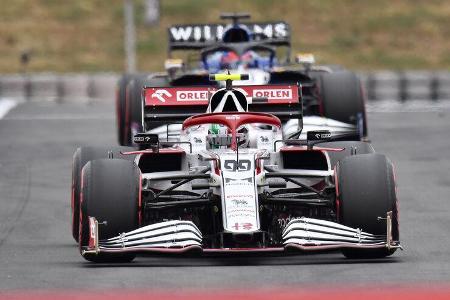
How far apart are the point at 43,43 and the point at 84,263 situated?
50.6m

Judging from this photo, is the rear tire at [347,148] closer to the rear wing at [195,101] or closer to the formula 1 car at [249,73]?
the rear wing at [195,101]

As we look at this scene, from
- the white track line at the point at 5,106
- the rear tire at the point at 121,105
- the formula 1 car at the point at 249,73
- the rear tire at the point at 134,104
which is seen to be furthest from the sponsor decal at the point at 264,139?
the white track line at the point at 5,106

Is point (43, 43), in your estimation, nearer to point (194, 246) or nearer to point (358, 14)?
point (358, 14)

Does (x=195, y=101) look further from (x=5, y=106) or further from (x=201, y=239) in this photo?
(x=5, y=106)

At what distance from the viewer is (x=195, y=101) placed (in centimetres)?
1686

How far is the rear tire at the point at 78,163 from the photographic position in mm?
14637

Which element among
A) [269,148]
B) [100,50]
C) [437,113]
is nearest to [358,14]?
[100,50]

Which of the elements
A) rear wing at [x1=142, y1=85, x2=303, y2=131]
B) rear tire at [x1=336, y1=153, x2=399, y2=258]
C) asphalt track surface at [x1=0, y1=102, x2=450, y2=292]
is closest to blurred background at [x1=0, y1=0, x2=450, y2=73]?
asphalt track surface at [x1=0, y1=102, x2=450, y2=292]

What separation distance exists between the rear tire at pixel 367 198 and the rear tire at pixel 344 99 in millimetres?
9738

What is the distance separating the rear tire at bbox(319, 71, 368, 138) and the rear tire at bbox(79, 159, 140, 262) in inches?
402

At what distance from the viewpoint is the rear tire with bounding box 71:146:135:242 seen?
1464 cm

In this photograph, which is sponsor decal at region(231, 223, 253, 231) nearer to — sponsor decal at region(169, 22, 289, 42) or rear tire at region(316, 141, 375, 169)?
rear tire at region(316, 141, 375, 169)

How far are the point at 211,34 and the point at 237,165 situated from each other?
42.5ft

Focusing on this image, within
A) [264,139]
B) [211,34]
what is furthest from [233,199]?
[211,34]
